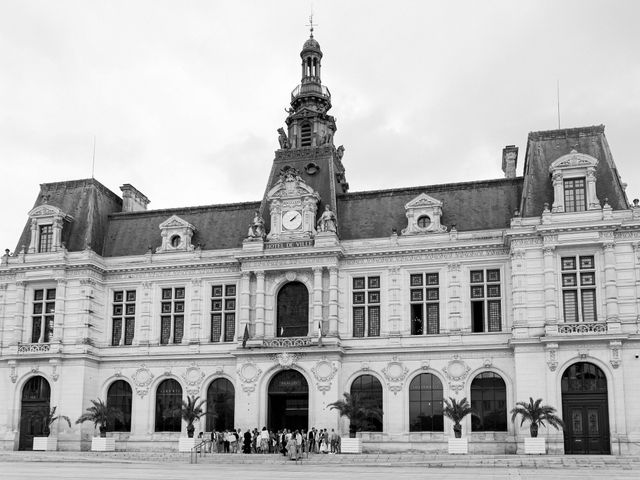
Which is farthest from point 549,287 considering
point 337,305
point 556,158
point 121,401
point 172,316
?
point 121,401

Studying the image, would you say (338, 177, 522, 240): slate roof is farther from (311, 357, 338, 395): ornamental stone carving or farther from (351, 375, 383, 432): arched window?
(351, 375, 383, 432): arched window

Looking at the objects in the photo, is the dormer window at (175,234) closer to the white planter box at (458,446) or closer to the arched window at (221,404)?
the arched window at (221,404)

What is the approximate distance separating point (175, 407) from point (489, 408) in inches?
680

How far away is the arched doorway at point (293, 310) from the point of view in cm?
4875

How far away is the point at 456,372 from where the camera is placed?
151 feet

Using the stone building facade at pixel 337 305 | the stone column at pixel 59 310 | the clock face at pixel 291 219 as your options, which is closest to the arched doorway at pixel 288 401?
the stone building facade at pixel 337 305

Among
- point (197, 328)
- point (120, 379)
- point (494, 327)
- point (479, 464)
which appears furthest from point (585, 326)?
point (120, 379)

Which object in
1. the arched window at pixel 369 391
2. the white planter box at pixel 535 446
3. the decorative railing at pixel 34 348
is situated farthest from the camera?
the decorative railing at pixel 34 348

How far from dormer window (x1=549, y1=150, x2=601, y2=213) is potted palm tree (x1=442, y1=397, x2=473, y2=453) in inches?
425

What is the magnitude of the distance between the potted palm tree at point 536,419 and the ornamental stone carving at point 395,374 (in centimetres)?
640

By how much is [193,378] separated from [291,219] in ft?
34.0

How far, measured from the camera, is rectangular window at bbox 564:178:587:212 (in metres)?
45.2

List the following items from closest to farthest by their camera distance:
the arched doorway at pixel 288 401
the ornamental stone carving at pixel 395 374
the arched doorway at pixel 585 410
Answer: the arched doorway at pixel 585 410 < the ornamental stone carving at pixel 395 374 < the arched doorway at pixel 288 401

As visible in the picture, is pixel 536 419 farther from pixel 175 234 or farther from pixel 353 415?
pixel 175 234
